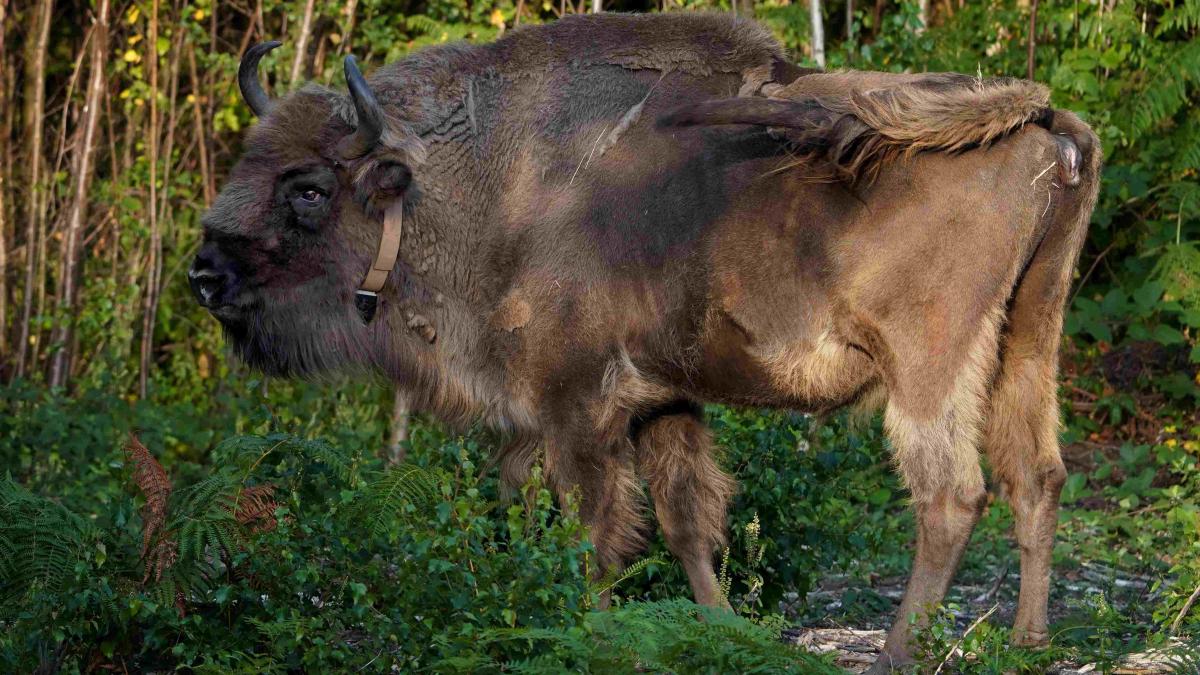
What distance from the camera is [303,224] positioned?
5.97 m

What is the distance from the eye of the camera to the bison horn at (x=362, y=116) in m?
5.55

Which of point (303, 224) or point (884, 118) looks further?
point (303, 224)

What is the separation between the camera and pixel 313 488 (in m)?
5.43

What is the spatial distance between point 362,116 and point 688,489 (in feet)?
6.90

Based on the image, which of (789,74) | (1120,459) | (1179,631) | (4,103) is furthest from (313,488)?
(4,103)

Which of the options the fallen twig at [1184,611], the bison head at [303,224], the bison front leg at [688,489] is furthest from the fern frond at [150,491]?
the fallen twig at [1184,611]

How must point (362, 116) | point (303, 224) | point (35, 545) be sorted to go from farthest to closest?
point (303, 224), point (362, 116), point (35, 545)

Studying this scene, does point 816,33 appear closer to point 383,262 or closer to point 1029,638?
point 383,262

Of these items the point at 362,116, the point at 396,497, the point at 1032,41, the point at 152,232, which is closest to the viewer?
the point at 396,497

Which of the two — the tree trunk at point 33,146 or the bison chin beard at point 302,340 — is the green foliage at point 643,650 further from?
the tree trunk at point 33,146

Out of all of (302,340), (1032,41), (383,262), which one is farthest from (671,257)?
(1032,41)

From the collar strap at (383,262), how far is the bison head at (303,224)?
0.03 metres

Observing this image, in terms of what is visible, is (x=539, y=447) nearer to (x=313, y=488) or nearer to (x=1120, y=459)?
(x=313, y=488)

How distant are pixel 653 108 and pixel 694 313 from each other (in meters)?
0.88
